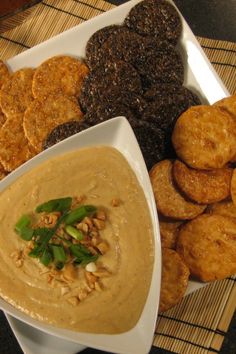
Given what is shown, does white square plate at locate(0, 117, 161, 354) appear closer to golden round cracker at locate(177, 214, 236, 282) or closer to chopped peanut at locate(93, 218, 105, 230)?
chopped peanut at locate(93, 218, 105, 230)

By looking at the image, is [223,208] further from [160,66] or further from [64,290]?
[64,290]

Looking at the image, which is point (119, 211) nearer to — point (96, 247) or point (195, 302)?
point (96, 247)

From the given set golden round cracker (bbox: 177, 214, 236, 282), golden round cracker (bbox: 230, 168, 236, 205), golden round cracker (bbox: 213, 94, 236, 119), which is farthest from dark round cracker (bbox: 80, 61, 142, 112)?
golden round cracker (bbox: 177, 214, 236, 282)

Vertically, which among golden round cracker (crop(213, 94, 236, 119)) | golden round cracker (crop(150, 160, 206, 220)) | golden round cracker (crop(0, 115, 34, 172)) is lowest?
golden round cracker (crop(0, 115, 34, 172))

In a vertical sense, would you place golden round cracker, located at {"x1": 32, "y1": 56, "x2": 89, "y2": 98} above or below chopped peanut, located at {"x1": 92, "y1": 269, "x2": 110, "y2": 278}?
above

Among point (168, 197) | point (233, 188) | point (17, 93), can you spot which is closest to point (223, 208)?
point (233, 188)

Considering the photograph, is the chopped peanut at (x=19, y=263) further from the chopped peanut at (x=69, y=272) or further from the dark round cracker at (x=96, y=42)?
the dark round cracker at (x=96, y=42)

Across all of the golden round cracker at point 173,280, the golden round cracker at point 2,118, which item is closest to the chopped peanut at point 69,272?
the golden round cracker at point 173,280
